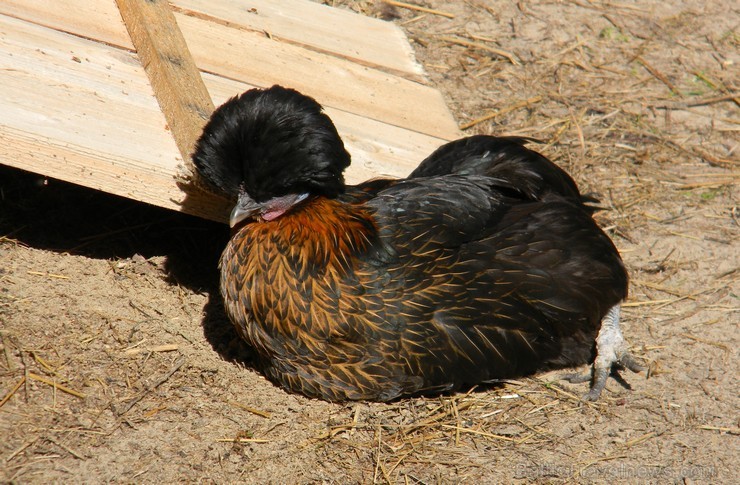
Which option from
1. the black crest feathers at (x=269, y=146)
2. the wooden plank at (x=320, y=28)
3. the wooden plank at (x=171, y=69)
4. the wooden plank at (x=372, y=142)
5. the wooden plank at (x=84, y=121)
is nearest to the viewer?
the black crest feathers at (x=269, y=146)

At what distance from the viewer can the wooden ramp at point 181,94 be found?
3484mm

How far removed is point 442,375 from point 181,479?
1.17 meters

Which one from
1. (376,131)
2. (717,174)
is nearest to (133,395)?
(376,131)

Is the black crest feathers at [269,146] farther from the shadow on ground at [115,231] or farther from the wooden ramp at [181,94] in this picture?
the shadow on ground at [115,231]

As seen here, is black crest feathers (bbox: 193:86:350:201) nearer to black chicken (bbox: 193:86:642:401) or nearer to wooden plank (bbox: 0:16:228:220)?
black chicken (bbox: 193:86:642:401)

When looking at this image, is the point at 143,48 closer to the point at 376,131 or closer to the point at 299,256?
the point at 376,131

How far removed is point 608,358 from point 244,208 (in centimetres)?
192

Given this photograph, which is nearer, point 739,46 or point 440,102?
point 440,102

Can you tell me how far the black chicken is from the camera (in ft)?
10.3

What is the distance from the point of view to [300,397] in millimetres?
3480

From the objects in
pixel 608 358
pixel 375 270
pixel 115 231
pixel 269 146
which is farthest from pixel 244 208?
pixel 608 358

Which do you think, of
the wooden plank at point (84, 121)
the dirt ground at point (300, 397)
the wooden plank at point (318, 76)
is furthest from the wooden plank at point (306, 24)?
the dirt ground at point (300, 397)

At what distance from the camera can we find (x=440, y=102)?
16.8 feet

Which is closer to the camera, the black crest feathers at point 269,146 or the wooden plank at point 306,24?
the black crest feathers at point 269,146
